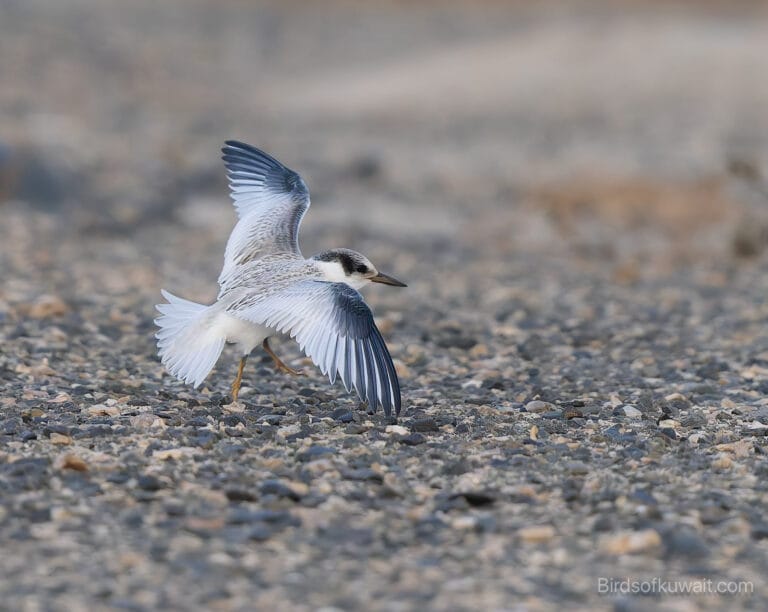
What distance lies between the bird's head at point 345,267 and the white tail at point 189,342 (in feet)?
2.26

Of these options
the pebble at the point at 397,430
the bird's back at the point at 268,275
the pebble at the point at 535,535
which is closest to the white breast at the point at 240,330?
the bird's back at the point at 268,275

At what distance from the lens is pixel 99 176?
1570 centimetres

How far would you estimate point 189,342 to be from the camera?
246 inches

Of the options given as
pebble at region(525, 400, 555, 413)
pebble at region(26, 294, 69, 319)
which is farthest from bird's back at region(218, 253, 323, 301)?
pebble at region(26, 294, 69, 319)

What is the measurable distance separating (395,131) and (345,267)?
1628cm

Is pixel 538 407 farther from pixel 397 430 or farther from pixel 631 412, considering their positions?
pixel 397 430

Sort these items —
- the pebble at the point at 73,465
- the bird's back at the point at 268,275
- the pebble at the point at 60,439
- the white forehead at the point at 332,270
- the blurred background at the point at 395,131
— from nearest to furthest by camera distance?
the pebble at the point at 73,465
the pebble at the point at 60,439
the bird's back at the point at 268,275
the white forehead at the point at 332,270
the blurred background at the point at 395,131

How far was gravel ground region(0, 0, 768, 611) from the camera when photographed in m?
4.52

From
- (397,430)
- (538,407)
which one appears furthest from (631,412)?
(397,430)

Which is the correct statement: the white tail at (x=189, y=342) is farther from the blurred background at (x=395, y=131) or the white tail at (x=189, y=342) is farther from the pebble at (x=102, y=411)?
the blurred background at (x=395, y=131)

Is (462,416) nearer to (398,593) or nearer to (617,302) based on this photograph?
(398,593)

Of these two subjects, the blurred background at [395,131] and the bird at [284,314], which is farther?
the blurred background at [395,131]

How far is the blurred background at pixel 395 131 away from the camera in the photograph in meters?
13.1

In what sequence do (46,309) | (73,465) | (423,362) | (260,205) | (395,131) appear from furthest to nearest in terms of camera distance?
(395,131) < (46,309) < (423,362) < (260,205) < (73,465)
